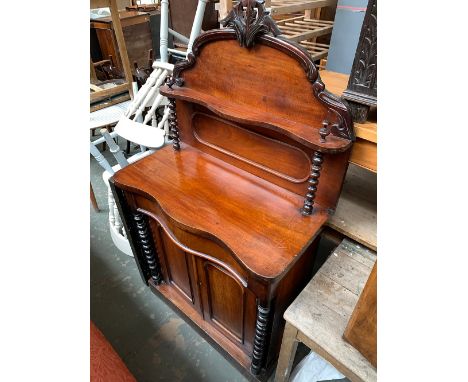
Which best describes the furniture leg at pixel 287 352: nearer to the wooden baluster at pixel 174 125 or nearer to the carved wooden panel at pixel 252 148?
the carved wooden panel at pixel 252 148

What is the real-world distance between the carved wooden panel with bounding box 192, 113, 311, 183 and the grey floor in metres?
0.94

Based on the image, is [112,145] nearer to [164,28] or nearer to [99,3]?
[164,28]

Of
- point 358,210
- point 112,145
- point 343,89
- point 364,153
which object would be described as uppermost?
point 343,89

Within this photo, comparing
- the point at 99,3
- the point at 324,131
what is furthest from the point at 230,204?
the point at 99,3

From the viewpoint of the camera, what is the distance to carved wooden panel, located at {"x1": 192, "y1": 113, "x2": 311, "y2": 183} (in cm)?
91

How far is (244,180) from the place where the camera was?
106 cm

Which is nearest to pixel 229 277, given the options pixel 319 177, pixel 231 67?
pixel 319 177

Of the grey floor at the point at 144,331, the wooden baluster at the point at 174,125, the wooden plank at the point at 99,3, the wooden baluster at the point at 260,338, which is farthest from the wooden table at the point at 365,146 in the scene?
the wooden plank at the point at 99,3

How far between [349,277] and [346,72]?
716 mm

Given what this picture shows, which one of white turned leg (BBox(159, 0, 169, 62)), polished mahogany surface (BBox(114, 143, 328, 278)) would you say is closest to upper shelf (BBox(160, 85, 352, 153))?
polished mahogany surface (BBox(114, 143, 328, 278))

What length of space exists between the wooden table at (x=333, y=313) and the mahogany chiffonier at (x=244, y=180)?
3.2 inches

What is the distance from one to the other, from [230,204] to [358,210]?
1.60ft

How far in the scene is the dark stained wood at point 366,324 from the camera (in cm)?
61
